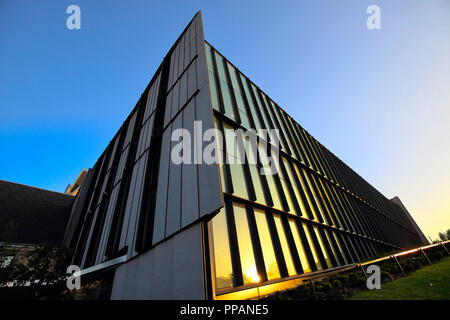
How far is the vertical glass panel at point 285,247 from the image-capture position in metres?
7.71

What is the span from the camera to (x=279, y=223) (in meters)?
8.76

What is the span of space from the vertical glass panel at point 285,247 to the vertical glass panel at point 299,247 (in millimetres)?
756

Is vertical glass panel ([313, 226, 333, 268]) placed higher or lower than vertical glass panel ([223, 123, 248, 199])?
lower

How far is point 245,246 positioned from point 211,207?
2.10m

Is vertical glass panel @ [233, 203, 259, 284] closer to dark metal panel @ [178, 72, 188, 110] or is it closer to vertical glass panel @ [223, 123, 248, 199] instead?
vertical glass panel @ [223, 123, 248, 199]

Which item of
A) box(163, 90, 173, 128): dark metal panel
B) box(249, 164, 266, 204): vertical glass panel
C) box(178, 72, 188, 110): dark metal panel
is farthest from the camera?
box(163, 90, 173, 128): dark metal panel

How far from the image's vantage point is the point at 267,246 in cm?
Answer: 737

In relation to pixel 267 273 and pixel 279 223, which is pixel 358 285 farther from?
pixel 279 223

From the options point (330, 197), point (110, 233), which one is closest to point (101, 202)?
point (110, 233)

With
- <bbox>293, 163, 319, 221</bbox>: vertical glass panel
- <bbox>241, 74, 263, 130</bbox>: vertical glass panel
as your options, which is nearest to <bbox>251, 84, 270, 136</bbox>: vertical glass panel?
<bbox>241, 74, 263, 130</bbox>: vertical glass panel

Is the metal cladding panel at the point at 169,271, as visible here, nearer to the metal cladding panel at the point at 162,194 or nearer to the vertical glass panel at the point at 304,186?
the metal cladding panel at the point at 162,194

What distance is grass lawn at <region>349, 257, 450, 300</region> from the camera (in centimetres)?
412

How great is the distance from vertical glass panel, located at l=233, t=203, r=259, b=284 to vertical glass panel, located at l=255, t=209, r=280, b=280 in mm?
644

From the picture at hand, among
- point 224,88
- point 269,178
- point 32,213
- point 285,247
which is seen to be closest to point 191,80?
point 224,88
